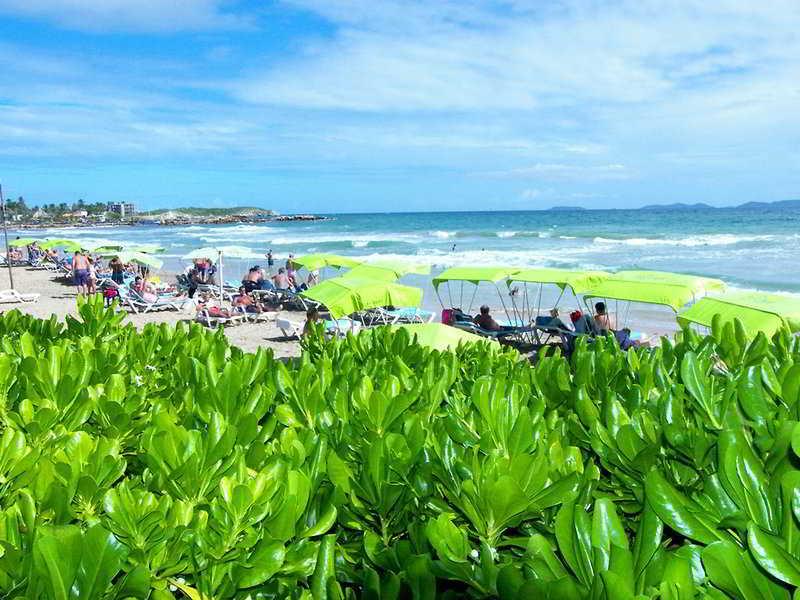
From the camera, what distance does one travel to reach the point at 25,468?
178 centimetres

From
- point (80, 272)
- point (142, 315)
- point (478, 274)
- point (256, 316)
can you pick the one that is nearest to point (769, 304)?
point (478, 274)

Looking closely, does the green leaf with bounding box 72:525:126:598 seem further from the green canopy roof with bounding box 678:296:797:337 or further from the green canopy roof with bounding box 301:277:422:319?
the green canopy roof with bounding box 301:277:422:319

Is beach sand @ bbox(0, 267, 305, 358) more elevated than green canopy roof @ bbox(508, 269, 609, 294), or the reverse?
green canopy roof @ bbox(508, 269, 609, 294)

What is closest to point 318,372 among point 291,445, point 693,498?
point 291,445

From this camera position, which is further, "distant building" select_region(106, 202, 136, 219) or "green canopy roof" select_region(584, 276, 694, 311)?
"distant building" select_region(106, 202, 136, 219)

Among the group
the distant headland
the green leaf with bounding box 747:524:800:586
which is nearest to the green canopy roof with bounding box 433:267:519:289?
the green leaf with bounding box 747:524:800:586

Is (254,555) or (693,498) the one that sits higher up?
(693,498)

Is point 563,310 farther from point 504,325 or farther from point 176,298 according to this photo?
point 176,298

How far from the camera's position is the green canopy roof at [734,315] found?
23.7ft

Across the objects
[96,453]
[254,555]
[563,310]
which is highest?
[96,453]

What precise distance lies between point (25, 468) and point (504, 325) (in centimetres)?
1222

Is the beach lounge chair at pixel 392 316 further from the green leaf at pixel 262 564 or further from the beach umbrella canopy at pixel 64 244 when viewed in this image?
the beach umbrella canopy at pixel 64 244

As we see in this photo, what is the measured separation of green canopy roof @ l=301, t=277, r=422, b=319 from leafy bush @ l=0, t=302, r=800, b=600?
814cm

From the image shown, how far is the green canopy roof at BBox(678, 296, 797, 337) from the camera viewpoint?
7.22 meters
